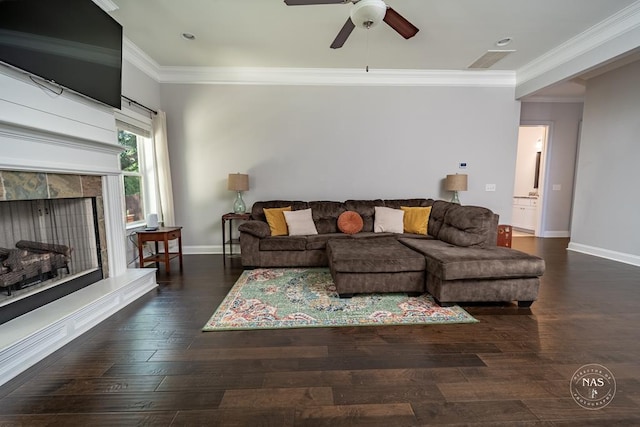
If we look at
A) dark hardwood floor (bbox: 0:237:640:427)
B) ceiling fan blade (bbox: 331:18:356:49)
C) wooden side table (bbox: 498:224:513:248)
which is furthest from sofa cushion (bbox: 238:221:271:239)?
wooden side table (bbox: 498:224:513:248)

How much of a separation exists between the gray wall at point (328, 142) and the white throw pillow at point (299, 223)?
25.4 inches

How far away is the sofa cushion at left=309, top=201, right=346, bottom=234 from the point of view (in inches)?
158

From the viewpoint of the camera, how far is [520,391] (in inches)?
56.6

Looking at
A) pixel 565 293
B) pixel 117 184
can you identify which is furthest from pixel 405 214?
pixel 117 184

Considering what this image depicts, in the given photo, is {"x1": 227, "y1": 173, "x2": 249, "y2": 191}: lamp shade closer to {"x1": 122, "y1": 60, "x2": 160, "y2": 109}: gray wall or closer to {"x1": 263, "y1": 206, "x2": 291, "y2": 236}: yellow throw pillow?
→ {"x1": 263, "y1": 206, "x2": 291, "y2": 236}: yellow throw pillow

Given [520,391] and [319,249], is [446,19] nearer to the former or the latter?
[319,249]

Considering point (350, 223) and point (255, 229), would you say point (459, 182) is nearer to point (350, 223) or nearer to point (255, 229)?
point (350, 223)

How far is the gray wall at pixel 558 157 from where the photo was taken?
5438 mm

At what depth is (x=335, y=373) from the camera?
1.57 m

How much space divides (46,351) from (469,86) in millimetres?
5782

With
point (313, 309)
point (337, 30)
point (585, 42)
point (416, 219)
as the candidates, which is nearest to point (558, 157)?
point (585, 42)

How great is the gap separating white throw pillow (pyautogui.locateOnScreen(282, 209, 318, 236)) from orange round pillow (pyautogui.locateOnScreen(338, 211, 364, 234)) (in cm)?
39

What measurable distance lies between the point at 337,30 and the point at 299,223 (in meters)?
2.39

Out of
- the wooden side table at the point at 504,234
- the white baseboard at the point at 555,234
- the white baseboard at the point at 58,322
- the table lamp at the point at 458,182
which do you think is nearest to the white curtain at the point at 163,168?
the white baseboard at the point at 58,322
